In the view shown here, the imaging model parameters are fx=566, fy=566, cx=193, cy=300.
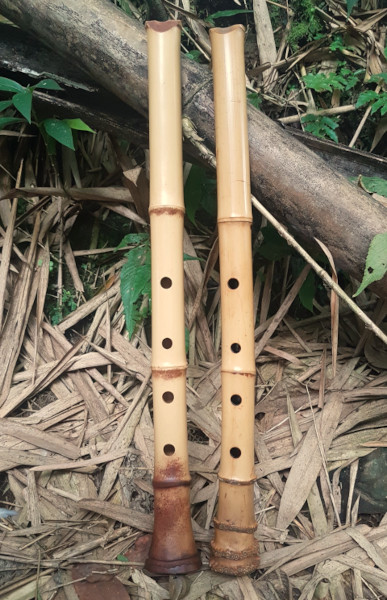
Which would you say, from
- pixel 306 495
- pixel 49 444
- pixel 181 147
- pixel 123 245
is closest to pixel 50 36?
pixel 181 147

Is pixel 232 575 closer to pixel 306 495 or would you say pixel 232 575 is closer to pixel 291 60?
pixel 306 495

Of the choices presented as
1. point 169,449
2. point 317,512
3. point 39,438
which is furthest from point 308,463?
point 39,438

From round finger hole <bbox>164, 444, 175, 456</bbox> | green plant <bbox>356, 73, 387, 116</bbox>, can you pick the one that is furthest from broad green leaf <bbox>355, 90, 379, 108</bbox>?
round finger hole <bbox>164, 444, 175, 456</bbox>

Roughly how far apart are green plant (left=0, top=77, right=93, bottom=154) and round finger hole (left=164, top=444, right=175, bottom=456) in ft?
2.70

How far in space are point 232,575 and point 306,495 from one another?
29 centimetres

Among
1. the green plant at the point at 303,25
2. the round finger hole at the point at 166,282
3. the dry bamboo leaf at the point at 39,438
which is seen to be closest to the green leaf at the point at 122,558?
the dry bamboo leaf at the point at 39,438

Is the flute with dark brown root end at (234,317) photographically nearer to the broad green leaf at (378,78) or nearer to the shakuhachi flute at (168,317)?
the shakuhachi flute at (168,317)

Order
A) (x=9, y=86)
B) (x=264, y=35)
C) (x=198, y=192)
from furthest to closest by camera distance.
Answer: (x=264, y=35)
(x=198, y=192)
(x=9, y=86)

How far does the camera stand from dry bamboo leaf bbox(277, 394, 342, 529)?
1.52 meters

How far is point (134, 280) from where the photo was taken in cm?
159

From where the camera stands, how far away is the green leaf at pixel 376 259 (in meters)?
1.30

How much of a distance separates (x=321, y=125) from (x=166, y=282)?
92 centimetres

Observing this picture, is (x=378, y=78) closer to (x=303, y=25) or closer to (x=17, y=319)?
(x=303, y=25)

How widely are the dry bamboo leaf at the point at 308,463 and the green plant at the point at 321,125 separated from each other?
0.91m
